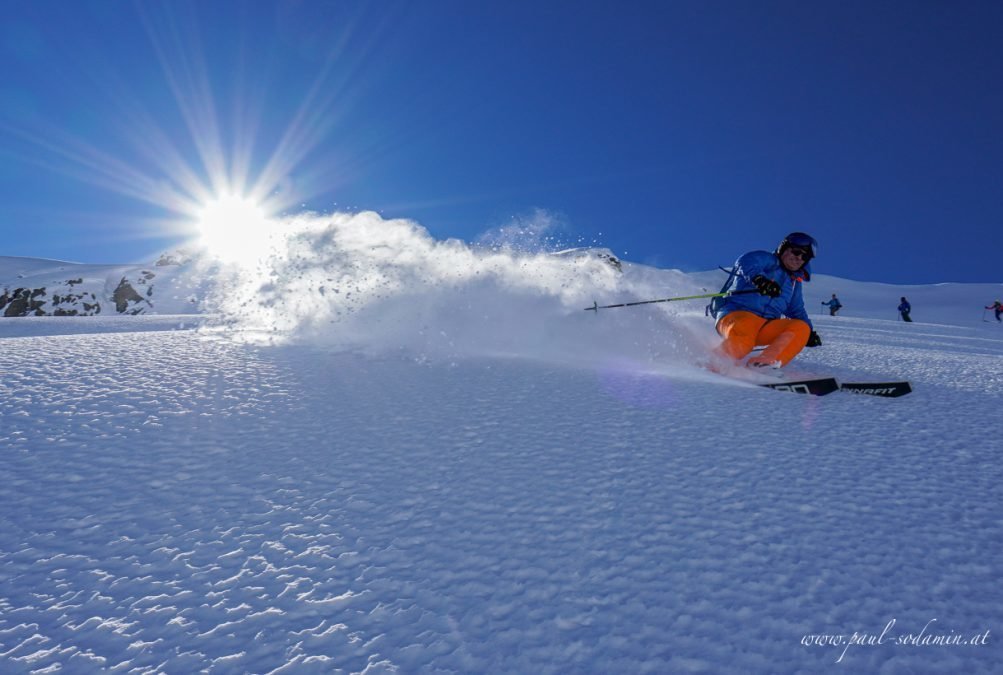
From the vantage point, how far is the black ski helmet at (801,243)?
6.04m

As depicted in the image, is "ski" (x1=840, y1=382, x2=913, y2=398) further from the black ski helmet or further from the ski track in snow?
the black ski helmet

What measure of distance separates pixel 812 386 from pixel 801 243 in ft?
8.86

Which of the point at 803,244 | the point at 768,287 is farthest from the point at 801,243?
the point at 768,287

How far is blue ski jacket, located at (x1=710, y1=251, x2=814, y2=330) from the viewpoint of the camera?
6.05 m

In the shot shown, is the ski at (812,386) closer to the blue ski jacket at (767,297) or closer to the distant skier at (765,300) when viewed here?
the distant skier at (765,300)

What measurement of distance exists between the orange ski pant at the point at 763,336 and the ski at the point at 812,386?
1.07 metres

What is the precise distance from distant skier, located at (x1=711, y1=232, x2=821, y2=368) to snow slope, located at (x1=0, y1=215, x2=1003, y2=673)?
5.66ft

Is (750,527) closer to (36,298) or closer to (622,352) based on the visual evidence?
(622,352)

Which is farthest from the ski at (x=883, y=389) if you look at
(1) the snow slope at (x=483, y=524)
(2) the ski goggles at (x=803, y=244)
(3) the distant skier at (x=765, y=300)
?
(2) the ski goggles at (x=803, y=244)

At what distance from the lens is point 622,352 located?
6363 millimetres

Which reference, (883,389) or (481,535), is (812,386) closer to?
(883,389)

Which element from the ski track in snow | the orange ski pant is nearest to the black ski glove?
the orange ski pant

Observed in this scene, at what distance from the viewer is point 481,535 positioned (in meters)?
1.67

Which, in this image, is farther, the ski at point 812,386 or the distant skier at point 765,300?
the distant skier at point 765,300
